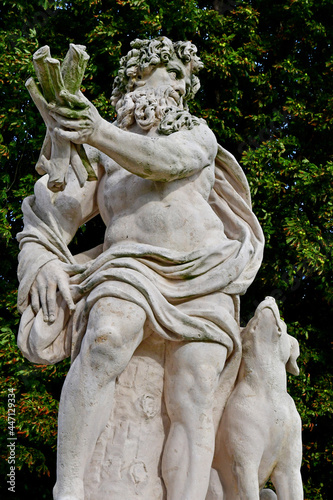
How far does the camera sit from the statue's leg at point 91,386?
3877 millimetres

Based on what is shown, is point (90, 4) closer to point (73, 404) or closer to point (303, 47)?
point (303, 47)

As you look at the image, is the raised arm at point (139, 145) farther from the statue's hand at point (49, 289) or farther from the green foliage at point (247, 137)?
the green foliage at point (247, 137)

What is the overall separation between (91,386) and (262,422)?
859 millimetres

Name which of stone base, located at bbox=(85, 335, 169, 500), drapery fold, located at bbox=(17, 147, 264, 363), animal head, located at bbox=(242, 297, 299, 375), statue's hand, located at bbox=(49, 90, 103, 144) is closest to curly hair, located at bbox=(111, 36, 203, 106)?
statue's hand, located at bbox=(49, 90, 103, 144)

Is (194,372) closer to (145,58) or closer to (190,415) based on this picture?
(190,415)

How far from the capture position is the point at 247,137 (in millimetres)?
8828

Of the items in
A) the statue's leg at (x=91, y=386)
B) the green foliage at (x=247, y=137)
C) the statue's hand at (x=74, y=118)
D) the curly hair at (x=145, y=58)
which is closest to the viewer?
the statue's leg at (x=91, y=386)

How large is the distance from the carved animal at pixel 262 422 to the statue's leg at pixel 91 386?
63 cm

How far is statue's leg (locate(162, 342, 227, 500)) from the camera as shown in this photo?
13.0 ft

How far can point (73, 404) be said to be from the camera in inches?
A: 154

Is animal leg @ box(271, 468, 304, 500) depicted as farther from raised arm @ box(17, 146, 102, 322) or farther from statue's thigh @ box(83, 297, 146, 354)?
raised arm @ box(17, 146, 102, 322)

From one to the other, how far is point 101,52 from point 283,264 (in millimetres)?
2560

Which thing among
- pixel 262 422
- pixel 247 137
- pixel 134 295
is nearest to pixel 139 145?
pixel 134 295

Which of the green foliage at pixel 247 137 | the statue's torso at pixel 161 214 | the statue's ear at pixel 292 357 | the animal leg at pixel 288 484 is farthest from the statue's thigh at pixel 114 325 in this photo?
the green foliage at pixel 247 137
